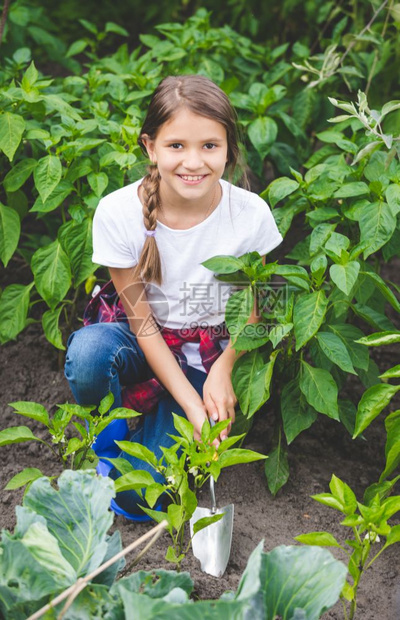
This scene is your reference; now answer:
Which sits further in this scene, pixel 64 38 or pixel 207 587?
pixel 64 38

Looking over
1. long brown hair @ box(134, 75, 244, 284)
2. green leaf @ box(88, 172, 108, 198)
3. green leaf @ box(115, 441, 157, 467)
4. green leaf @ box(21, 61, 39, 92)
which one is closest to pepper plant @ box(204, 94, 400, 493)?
long brown hair @ box(134, 75, 244, 284)

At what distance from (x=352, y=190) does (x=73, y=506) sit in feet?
3.88

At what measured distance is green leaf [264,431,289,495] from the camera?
2199mm

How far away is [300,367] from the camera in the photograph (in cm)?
213

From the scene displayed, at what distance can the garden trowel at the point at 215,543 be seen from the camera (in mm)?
1927

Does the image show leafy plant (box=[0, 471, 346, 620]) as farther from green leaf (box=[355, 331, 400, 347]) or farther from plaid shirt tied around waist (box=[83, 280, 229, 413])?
plaid shirt tied around waist (box=[83, 280, 229, 413])

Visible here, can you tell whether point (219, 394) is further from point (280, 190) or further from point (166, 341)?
point (280, 190)

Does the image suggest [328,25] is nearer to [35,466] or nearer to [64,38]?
[64,38]

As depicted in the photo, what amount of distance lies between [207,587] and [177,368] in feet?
2.01

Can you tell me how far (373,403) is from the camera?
1.91 metres

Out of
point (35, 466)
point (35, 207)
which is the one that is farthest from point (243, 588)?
point (35, 207)

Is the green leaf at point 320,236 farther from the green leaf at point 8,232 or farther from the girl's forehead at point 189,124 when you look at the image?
the green leaf at point 8,232

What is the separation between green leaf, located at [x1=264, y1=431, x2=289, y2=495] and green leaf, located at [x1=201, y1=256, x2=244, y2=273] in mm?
539

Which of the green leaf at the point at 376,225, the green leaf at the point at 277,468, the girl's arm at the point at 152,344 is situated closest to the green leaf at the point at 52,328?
the girl's arm at the point at 152,344
